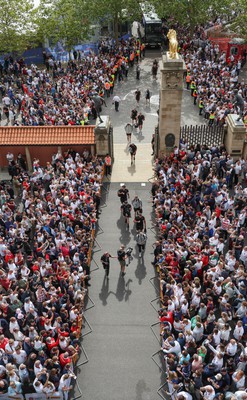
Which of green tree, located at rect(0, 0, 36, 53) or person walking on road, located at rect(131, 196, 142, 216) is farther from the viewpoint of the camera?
green tree, located at rect(0, 0, 36, 53)

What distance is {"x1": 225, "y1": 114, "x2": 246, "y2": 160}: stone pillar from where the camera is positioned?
922 inches

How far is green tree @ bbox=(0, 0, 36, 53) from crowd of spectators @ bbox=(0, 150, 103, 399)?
18152mm

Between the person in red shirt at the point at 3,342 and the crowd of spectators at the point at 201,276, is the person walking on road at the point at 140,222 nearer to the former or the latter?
the crowd of spectators at the point at 201,276

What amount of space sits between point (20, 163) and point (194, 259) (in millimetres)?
12567

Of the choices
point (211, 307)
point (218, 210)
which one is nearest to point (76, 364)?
point (211, 307)

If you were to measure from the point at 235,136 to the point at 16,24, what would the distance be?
22.4m

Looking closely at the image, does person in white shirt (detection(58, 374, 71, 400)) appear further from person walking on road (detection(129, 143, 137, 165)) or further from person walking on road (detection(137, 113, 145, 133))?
person walking on road (detection(137, 113, 145, 133))

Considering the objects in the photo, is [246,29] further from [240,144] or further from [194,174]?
[194,174]

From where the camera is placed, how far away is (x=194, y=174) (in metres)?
21.3

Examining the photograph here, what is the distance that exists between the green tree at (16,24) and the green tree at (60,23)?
89 cm

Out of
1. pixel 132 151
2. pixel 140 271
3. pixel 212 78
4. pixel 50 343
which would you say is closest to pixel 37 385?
pixel 50 343

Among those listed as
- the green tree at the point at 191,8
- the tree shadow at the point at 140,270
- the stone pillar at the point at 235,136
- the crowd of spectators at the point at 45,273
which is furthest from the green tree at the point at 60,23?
the tree shadow at the point at 140,270

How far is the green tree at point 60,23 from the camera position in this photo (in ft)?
121

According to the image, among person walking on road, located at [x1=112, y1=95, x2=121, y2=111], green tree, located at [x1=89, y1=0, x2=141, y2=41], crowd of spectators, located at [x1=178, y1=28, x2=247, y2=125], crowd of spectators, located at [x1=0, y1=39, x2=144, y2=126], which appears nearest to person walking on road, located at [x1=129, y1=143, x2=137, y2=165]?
crowd of spectators, located at [x1=0, y1=39, x2=144, y2=126]
